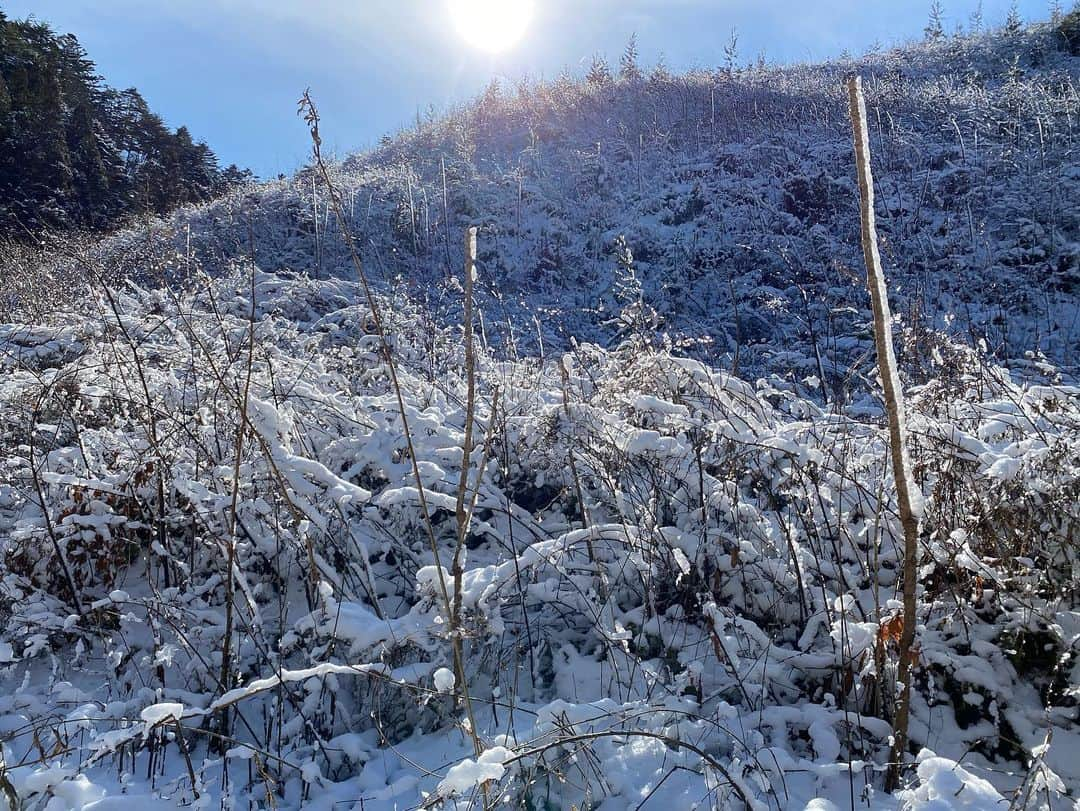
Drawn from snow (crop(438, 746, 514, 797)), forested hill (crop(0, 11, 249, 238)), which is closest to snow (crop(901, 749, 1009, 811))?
snow (crop(438, 746, 514, 797))

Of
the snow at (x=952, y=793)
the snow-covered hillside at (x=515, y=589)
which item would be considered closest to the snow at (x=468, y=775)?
the snow-covered hillside at (x=515, y=589)

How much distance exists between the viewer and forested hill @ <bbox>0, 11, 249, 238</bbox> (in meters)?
15.0

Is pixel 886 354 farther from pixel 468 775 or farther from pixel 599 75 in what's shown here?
pixel 599 75

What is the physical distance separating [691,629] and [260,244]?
12.1 m

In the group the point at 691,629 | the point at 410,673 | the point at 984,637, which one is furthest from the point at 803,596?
the point at 410,673

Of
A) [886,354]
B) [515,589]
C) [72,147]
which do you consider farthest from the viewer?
[72,147]

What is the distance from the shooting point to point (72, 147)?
16.2 m

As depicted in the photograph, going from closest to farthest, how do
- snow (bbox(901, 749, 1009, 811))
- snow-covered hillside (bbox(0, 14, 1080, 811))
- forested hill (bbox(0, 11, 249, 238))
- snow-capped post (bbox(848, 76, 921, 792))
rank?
snow-capped post (bbox(848, 76, 921, 792)), snow (bbox(901, 749, 1009, 811)), snow-covered hillside (bbox(0, 14, 1080, 811)), forested hill (bbox(0, 11, 249, 238))

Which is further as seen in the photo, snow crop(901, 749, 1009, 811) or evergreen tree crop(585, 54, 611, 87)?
evergreen tree crop(585, 54, 611, 87)

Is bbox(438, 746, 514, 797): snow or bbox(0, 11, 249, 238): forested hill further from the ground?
bbox(0, 11, 249, 238): forested hill

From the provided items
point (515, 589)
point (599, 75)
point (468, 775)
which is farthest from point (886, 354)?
point (599, 75)

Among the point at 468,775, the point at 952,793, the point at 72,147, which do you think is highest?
the point at 72,147

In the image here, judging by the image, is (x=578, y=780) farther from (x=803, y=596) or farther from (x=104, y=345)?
(x=104, y=345)

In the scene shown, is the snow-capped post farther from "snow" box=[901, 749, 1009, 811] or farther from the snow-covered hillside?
the snow-covered hillside
